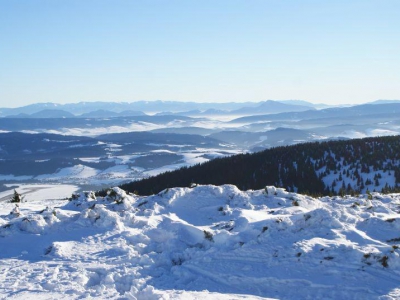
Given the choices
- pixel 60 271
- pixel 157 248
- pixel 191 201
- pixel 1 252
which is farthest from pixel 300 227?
pixel 1 252

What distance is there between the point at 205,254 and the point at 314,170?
24096 mm

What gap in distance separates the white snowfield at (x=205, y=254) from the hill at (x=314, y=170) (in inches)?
567

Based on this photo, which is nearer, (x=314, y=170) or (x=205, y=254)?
(x=205, y=254)

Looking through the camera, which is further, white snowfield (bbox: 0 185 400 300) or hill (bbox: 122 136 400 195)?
hill (bbox: 122 136 400 195)

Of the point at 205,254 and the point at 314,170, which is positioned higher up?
the point at 205,254

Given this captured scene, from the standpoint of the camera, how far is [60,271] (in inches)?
414

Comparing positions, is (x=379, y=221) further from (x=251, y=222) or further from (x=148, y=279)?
(x=148, y=279)

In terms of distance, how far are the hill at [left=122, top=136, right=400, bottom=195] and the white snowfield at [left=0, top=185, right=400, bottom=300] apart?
1441cm

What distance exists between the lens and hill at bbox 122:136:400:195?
29.8 meters

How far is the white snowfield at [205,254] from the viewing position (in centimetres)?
941

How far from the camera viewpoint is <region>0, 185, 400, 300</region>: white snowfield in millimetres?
9414

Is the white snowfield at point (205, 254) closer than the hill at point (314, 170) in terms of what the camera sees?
Yes

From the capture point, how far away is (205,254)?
1148 cm

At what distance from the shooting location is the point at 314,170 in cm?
3338
